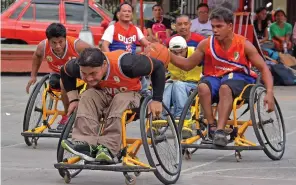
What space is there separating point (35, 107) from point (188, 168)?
89.3 inches

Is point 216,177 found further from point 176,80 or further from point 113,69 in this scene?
point 176,80

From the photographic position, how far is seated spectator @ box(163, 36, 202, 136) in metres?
10.2

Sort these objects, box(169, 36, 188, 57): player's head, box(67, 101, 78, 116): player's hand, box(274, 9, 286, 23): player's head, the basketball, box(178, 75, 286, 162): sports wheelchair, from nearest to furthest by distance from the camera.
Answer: box(67, 101, 78, 116): player's hand → the basketball → box(178, 75, 286, 162): sports wheelchair → box(169, 36, 188, 57): player's head → box(274, 9, 286, 23): player's head

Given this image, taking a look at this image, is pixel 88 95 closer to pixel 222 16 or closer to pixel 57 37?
pixel 222 16

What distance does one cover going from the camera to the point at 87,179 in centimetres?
784

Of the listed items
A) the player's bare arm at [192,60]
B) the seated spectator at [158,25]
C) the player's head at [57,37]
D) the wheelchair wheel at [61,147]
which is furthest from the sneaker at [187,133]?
the seated spectator at [158,25]

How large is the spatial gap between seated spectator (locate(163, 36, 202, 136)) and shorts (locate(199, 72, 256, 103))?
1.38 metres

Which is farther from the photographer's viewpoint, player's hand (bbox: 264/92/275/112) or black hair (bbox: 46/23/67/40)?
black hair (bbox: 46/23/67/40)

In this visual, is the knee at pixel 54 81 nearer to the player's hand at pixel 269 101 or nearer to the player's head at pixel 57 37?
the player's head at pixel 57 37

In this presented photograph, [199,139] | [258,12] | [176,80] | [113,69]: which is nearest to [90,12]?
[258,12]

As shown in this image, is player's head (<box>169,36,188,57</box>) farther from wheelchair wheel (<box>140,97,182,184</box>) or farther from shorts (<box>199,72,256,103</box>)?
wheelchair wheel (<box>140,97,182,184</box>)

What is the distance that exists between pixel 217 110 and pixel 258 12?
10446mm

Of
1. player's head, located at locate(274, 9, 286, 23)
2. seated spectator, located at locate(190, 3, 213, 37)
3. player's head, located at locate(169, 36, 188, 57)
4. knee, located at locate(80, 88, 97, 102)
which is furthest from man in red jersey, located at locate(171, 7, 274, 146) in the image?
player's head, located at locate(274, 9, 286, 23)

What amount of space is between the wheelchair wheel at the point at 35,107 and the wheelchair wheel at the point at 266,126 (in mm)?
2468
